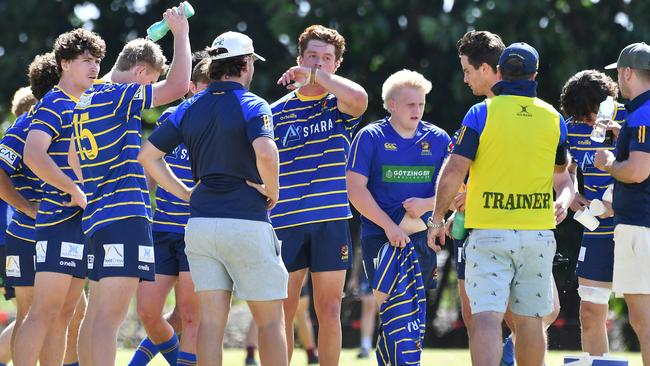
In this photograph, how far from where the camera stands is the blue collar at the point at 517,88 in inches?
262

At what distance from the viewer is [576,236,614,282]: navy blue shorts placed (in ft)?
26.6

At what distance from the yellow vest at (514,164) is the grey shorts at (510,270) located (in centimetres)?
7

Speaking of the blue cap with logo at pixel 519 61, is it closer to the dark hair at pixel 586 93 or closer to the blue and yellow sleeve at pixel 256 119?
the blue and yellow sleeve at pixel 256 119

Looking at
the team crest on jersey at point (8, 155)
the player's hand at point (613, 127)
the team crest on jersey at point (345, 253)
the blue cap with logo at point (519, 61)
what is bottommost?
the team crest on jersey at point (345, 253)

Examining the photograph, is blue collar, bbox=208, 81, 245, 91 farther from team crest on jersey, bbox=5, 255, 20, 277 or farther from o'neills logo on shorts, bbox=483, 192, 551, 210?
team crest on jersey, bbox=5, 255, 20, 277

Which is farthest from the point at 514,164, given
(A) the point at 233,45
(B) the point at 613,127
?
(A) the point at 233,45

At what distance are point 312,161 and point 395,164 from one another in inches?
22.2

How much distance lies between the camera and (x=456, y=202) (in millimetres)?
7512

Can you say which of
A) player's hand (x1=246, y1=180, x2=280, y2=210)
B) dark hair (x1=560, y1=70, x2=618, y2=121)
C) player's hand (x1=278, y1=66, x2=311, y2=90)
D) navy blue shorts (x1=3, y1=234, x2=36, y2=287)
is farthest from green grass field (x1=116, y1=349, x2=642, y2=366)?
player's hand (x1=246, y1=180, x2=280, y2=210)

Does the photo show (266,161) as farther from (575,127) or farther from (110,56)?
(110,56)

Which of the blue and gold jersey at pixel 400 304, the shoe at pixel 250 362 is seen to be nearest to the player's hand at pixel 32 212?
the blue and gold jersey at pixel 400 304

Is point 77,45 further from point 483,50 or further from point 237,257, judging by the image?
point 483,50

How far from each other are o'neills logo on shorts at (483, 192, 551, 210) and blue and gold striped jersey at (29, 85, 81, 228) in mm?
2682

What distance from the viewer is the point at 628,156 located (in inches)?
282
